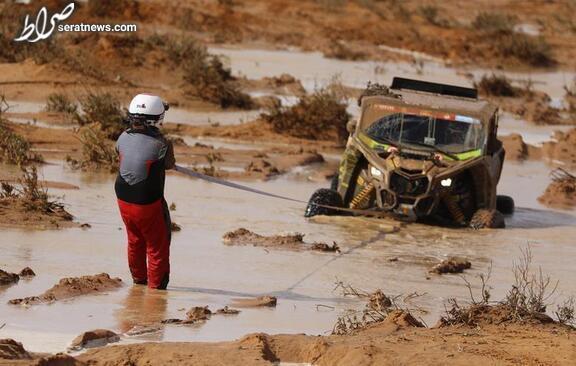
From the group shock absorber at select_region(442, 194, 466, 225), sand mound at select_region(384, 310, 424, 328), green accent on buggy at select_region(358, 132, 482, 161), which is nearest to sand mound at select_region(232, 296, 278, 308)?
sand mound at select_region(384, 310, 424, 328)

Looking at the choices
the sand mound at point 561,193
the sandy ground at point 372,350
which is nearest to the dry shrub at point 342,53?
the sand mound at point 561,193

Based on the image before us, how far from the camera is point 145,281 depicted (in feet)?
37.3

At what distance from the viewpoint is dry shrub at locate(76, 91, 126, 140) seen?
21.5m

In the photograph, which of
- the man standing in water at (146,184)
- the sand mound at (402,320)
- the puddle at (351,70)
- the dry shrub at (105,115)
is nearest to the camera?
the sand mound at (402,320)

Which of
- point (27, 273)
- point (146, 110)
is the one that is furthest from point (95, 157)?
point (146, 110)

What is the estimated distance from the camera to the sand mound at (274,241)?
46.6 feet

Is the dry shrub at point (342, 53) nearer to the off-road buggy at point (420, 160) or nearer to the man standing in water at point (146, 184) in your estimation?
the off-road buggy at point (420, 160)

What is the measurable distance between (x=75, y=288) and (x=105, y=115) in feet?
36.7

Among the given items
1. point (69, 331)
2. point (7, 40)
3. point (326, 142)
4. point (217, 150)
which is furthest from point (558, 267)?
point (7, 40)

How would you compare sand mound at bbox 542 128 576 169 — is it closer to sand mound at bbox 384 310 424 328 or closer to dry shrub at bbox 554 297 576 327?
dry shrub at bbox 554 297 576 327

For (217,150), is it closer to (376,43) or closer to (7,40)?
(7,40)

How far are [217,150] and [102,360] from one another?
13297 millimetres

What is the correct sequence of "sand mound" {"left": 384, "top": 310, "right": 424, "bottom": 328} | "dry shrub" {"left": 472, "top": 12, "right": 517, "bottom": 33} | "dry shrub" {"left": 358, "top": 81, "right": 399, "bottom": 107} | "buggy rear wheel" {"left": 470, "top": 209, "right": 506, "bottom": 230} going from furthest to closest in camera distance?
"dry shrub" {"left": 472, "top": 12, "right": 517, "bottom": 33} → "dry shrub" {"left": 358, "top": 81, "right": 399, "bottom": 107} → "buggy rear wheel" {"left": 470, "top": 209, "right": 506, "bottom": 230} → "sand mound" {"left": 384, "top": 310, "right": 424, "bottom": 328}
